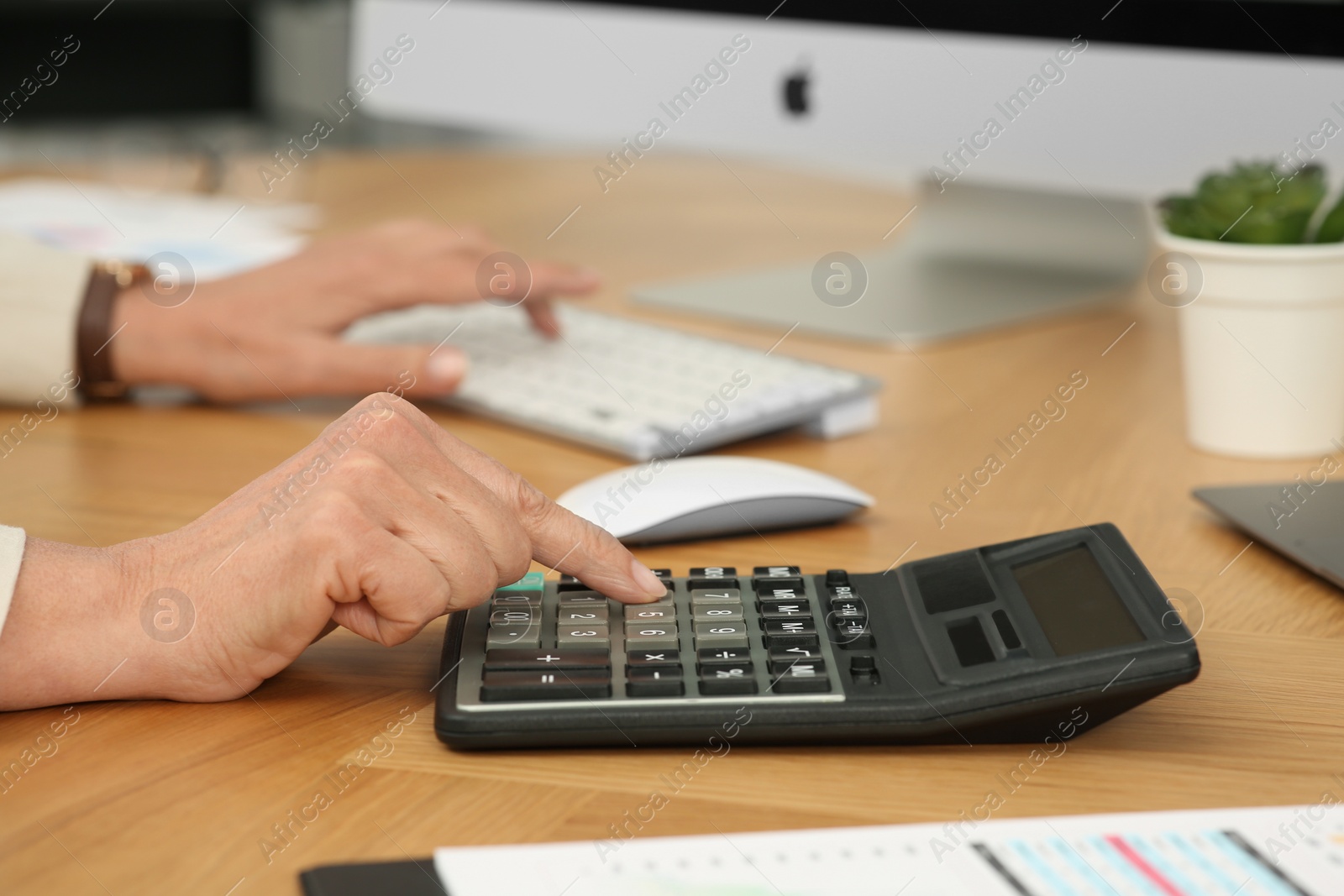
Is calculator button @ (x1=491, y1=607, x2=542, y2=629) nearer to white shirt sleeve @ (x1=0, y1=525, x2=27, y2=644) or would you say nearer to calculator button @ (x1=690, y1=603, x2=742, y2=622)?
calculator button @ (x1=690, y1=603, x2=742, y2=622)

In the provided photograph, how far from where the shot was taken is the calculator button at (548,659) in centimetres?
50

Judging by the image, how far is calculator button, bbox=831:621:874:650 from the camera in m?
0.52

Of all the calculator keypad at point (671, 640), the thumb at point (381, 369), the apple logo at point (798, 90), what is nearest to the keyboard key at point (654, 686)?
the calculator keypad at point (671, 640)

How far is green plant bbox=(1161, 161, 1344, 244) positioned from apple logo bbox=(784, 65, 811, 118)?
1.30 ft

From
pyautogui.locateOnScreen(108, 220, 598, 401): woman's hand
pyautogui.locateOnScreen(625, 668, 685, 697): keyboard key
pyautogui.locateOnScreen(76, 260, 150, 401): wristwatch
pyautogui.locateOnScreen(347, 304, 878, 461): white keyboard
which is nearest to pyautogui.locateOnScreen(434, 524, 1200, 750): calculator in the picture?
pyautogui.locateOnScreen(625, 668, 685, 697): keyboard key

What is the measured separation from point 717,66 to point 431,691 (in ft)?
2.50

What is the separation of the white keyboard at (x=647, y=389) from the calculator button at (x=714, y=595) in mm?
222

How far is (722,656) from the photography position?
510mm

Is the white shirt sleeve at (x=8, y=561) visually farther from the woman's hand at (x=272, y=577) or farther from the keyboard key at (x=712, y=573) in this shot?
the keyboard key at (x=712, y=573)

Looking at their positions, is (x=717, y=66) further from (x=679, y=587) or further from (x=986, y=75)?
(x=679, y=587)

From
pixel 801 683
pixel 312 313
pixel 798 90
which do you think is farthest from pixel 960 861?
pixel 798 90

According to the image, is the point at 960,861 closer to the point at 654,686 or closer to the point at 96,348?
the point at 654,686

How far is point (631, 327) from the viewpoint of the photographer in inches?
38.8

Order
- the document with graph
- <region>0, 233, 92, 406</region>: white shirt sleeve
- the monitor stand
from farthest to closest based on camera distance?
the monitor stand
<region>0, 233, 92, 406</region>: white shirt sleeve
the document with graph
